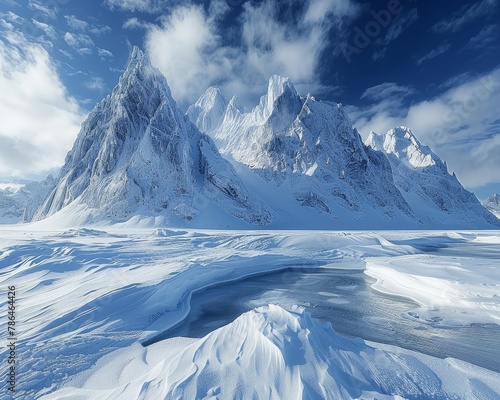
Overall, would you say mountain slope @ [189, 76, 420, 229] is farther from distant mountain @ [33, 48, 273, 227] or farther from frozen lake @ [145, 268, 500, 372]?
frozen lake @ [145, 268, 500, 372]

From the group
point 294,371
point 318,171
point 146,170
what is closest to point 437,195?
point 318,171

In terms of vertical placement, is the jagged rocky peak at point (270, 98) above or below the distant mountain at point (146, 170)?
above

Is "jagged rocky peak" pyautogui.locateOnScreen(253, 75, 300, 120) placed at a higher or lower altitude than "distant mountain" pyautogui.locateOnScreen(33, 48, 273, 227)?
higher

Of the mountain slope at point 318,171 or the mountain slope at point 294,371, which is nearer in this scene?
the mountain slope at point 294,371

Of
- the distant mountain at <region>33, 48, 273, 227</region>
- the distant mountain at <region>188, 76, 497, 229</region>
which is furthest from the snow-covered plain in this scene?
the distant mountain at <region>188, 76, 497, 229</region>

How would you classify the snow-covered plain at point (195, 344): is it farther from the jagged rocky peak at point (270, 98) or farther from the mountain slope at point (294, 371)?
the jagged rocky peak at point (270, 98)

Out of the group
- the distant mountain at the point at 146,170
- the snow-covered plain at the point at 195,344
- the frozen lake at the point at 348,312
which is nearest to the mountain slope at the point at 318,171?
the distant mountain at the point at 146,170

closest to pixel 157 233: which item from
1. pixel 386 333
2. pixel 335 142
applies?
pixel 386 333
